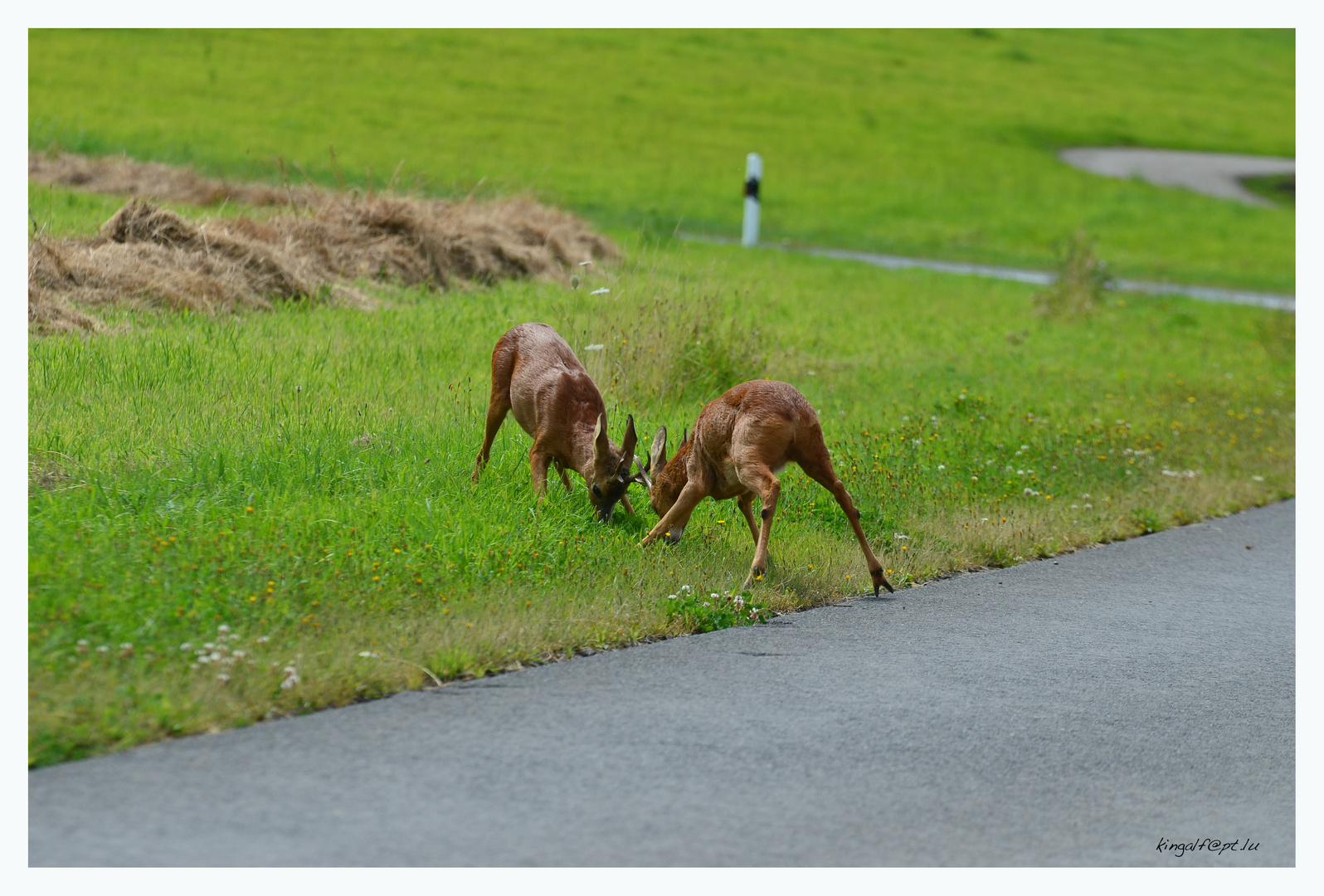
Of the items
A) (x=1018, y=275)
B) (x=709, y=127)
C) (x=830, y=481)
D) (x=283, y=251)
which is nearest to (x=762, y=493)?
(x=830, y=481)

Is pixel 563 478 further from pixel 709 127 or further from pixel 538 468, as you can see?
pixel 709 127

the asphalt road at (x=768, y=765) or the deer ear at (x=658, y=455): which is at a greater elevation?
the deer ear at (x=658, y=455)

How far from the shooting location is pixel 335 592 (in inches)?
263

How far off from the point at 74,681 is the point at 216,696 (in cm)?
54

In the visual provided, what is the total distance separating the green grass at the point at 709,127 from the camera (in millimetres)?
29016

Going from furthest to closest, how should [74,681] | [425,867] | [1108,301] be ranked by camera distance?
[1108,301], [74,681], [425,867]

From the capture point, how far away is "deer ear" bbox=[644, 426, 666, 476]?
27.1 ft

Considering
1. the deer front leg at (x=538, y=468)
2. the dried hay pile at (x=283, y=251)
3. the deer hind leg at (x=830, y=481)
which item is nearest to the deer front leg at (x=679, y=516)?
the deer hind leg at (x=830, y=481)

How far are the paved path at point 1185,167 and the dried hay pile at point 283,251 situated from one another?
28.7 meters

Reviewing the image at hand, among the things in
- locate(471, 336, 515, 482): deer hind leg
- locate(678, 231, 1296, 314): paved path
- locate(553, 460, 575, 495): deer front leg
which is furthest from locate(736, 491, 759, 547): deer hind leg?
locate(678, 231, 1296, 314): paved path

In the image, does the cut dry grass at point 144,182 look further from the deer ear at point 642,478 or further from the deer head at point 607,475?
the deer ear at point 642,478

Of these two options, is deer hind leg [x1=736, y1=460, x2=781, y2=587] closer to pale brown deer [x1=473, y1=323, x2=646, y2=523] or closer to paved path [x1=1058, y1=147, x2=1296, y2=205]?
pale brown deer [x1=473, y1=323, x2=646, y2=523]

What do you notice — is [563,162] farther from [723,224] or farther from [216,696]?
[216,696]

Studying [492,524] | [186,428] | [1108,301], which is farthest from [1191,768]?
[1108,301]
